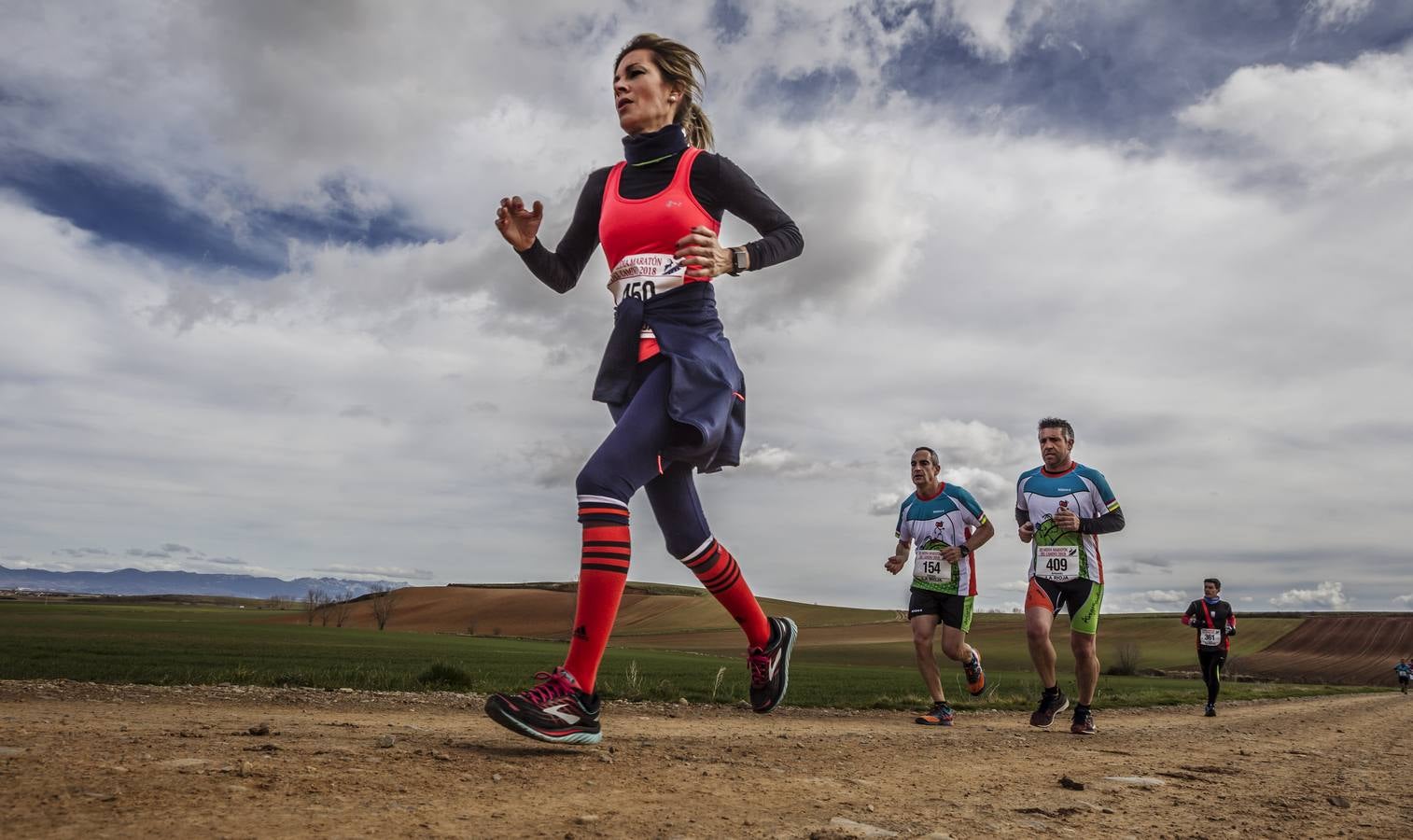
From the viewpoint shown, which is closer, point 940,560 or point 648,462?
point 648,462

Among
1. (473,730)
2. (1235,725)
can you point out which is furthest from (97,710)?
(1235,725)

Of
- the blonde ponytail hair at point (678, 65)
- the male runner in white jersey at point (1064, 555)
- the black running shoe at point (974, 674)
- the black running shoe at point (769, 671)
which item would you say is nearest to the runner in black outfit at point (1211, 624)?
the black running shoe at point (974, 674)

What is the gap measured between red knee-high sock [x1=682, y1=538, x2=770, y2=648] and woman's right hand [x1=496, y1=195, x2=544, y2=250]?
68.9 inches

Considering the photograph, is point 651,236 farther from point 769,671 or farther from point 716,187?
point 769,671

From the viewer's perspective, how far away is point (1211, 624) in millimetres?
15273

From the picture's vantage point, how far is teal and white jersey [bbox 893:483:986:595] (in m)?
9.02

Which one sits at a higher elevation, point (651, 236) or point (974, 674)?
point (651, 236)

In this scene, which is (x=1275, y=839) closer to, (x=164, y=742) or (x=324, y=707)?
(x=164, y=742)

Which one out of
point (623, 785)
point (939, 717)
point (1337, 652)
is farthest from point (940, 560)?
point (1337, 652)

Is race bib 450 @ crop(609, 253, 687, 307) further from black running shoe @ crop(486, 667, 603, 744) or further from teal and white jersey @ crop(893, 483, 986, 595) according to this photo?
teal and white jersey @ crop(893, 483, 986, 595)

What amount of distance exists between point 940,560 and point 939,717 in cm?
146

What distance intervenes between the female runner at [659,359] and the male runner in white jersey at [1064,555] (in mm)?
4666

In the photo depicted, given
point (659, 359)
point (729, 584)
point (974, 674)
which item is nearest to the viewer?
point (659, 359)

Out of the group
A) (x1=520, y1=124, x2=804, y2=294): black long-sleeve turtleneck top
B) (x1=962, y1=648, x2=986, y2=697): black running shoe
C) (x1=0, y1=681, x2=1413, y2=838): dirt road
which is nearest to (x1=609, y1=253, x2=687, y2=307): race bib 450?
(x1=520, y1=124, x2=804, y2=294): black long-sleeve turtleneck top
